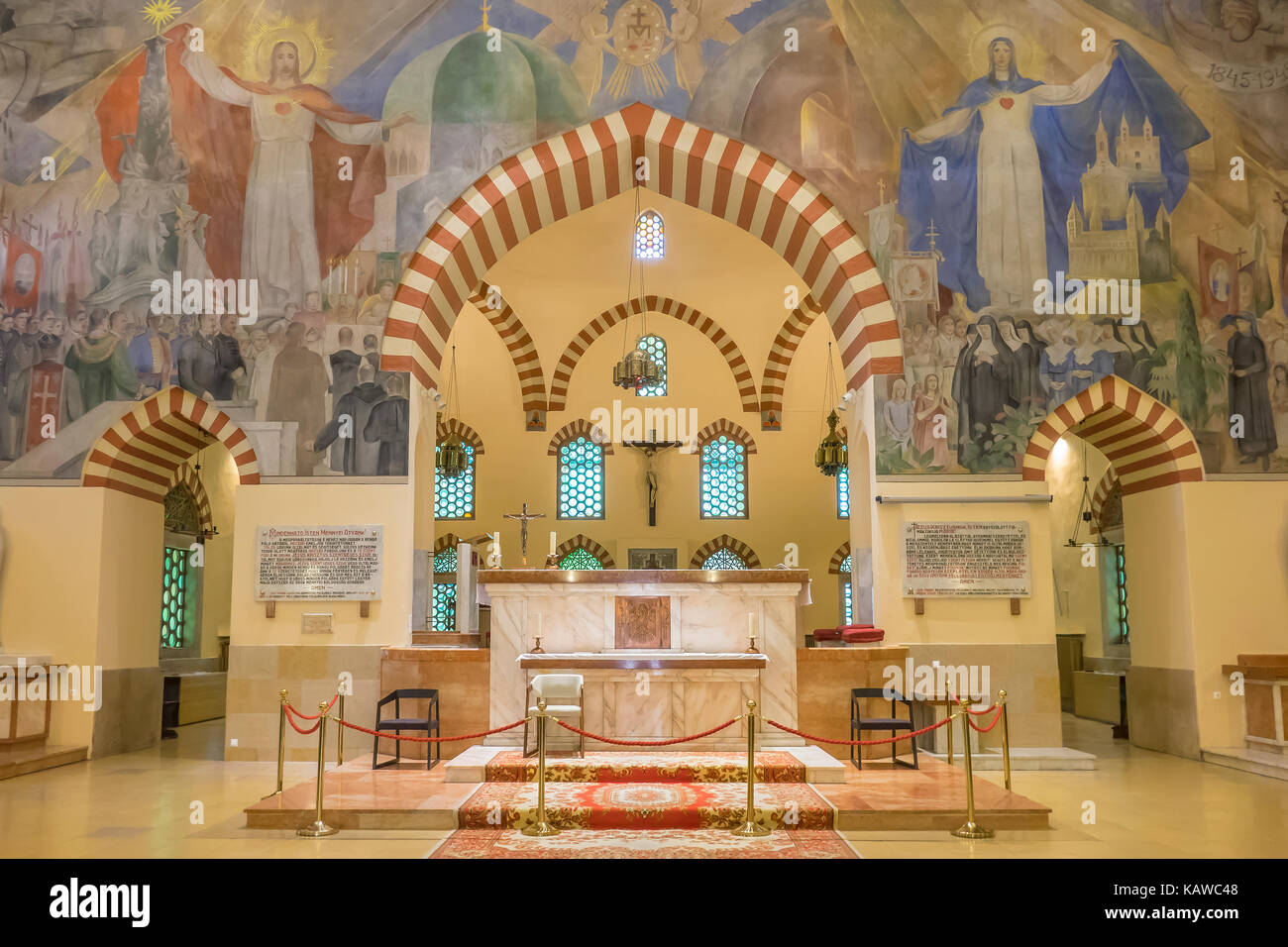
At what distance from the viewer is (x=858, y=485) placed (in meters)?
12.6

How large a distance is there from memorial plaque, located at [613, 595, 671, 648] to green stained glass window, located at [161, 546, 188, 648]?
874cm

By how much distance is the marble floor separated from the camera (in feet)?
22.9

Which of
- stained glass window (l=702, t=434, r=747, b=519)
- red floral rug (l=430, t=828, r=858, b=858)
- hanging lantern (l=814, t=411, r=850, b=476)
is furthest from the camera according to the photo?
stained glass window (l=702, t=434, r=747, b=519)

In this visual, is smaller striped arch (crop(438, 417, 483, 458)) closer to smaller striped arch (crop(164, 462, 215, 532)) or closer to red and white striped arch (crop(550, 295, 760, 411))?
red and white striped arch (crop(550, 295, 760, 411))

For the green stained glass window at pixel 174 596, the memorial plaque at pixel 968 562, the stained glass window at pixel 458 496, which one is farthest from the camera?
the stained glass window at pixel 458 496

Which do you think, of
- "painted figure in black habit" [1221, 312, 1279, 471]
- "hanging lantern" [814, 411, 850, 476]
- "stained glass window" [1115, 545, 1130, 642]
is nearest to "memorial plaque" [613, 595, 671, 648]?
"hanging lantern" [814, 411, 850, 476]

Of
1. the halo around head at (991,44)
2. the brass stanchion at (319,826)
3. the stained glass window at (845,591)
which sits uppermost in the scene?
the halo around head at (991,44)

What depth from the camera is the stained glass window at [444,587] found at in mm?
20516

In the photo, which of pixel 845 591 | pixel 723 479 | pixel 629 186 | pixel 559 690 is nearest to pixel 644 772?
pixel 559 690

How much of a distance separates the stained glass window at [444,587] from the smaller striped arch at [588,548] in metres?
2.15

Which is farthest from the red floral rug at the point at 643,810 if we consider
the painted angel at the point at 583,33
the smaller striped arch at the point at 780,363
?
the smaller striped arch at the point at 780,363

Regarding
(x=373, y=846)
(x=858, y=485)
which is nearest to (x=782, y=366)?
(x=858, y=485)

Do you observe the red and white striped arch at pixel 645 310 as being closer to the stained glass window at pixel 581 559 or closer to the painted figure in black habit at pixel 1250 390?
the stained glass window at pixel 581 559

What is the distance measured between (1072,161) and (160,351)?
35.4ft
